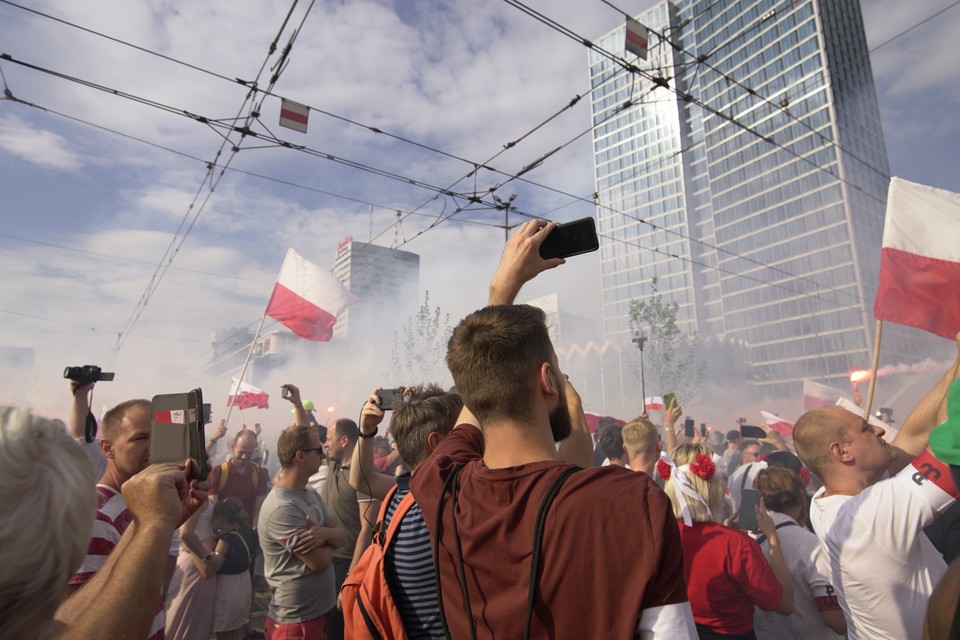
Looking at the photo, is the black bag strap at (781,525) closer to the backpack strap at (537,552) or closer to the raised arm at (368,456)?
the raised arm at (368,456)

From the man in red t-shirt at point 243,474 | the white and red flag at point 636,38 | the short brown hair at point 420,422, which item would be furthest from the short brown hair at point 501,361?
the white and red flag at point 636,38

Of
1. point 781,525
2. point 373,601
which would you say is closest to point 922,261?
point 781,525

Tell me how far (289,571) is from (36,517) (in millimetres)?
3053

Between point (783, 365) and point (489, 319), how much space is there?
239 ft

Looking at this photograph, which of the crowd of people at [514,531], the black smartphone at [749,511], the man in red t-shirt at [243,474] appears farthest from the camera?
the man in red t-shirt at [243,474]

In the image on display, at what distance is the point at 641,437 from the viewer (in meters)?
3.90

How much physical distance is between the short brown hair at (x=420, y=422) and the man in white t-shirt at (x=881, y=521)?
5.95ft

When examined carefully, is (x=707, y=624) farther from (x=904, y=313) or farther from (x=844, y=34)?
(x=844, y=34)

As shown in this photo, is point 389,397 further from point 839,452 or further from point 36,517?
point 839,452

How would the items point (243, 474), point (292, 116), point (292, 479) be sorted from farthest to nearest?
point (292, 116)
point (243, 474)
point (292, 479)

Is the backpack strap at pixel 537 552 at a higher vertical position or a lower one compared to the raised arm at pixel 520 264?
lower

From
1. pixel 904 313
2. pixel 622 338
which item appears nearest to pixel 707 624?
pixel 904 313

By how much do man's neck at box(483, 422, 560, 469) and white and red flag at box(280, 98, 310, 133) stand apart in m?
7.85

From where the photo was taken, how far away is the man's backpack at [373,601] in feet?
5.10
